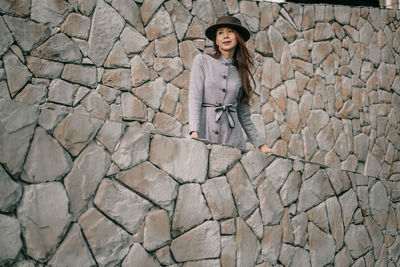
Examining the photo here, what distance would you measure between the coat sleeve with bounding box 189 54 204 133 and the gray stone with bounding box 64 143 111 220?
0.77 meters

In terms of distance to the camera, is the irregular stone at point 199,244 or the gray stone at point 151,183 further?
the irregular stone at point 199,244

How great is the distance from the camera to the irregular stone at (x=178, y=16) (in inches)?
268

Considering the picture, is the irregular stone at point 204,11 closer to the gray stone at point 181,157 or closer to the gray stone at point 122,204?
the gray stone at point 181,157

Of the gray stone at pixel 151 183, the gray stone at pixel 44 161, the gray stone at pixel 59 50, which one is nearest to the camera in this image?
the gray stone at pixel 44 161

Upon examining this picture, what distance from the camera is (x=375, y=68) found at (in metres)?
8.30

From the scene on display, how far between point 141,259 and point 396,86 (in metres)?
7.34

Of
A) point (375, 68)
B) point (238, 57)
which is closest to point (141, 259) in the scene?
point (238, 57)

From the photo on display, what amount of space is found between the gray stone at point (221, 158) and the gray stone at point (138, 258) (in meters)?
0.72

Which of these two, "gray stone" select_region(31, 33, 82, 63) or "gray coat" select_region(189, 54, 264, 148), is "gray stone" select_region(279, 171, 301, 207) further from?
"gray stone" select_region(31, 33, 82, 63)

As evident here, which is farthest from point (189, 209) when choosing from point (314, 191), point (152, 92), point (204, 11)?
point (204, 11)

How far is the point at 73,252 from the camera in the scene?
2516 mm

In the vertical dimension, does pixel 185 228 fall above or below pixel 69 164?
below

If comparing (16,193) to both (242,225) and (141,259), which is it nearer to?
(141,259)

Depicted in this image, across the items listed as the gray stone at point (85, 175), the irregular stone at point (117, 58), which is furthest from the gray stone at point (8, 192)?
the irregular stone at point (117, 58)
